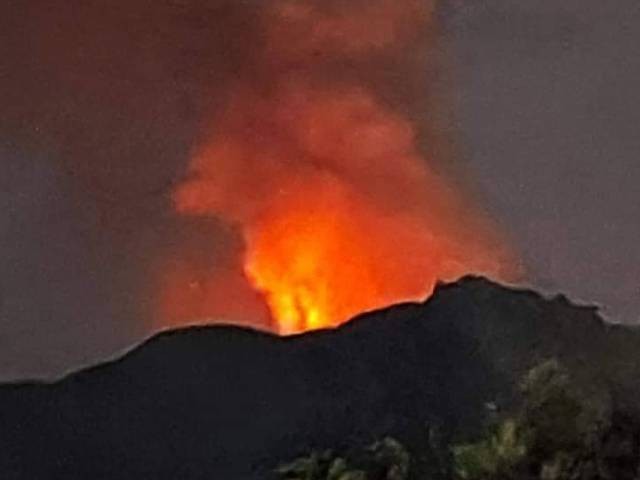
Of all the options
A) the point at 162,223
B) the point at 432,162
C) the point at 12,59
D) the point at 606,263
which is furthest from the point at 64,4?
the point at 606,263

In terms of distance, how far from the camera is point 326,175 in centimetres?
174

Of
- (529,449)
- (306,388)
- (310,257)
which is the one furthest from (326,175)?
(529,449)

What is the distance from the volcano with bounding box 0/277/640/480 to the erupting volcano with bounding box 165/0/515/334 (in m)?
0.07

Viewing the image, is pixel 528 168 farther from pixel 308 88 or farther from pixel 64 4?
pixel 64 4

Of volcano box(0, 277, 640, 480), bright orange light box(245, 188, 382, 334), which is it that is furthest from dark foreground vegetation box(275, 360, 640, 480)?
bright orange light box(245, 188, 382, 334)

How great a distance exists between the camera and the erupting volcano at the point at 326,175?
5.61ft

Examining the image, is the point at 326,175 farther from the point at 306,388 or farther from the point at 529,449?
the point at 529,449

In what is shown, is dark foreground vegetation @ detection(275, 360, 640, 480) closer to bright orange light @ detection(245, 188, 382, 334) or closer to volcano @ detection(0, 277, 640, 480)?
volcano @ detection(0, 277, 640, 480)

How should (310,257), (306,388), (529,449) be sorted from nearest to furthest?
(529,449), (306,388), (310,257)

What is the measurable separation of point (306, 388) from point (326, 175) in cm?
24

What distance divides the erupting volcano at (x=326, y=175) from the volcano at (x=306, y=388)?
0.07 metres

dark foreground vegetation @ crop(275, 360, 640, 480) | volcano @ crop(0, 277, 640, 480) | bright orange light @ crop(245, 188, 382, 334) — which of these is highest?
bright orange light @ crop(245, 188, 382, 334)

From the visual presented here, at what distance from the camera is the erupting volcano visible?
5.61 feet

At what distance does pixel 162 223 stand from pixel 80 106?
141 mm
